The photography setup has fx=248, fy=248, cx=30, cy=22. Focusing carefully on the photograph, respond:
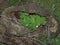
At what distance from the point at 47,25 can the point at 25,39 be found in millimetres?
730

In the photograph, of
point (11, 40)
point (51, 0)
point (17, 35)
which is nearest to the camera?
point (11, 40)

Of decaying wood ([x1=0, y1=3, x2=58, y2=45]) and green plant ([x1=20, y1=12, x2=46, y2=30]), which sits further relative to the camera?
green plant ([x1=20, y1=12, x2=46, y2=30])

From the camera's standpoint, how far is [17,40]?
4020 millimetres

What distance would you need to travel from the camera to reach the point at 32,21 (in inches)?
183

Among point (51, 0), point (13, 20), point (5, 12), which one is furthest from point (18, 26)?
point (51, 0)

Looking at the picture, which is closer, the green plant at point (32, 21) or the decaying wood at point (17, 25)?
the decaying wood at point (17, 25)

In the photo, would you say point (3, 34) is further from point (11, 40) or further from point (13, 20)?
point (13, 20)

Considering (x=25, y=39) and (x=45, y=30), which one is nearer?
(x=25, y=39)

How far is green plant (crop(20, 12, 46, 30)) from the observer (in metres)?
4.61

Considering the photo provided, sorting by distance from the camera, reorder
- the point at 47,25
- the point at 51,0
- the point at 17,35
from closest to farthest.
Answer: the point at 17,35
the point at 47,25
the point at 51,0

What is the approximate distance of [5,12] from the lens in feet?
15.7

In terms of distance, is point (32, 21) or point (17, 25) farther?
point (32, 21)

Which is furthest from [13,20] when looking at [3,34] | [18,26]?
[3,34]

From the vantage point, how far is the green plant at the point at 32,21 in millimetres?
4609
